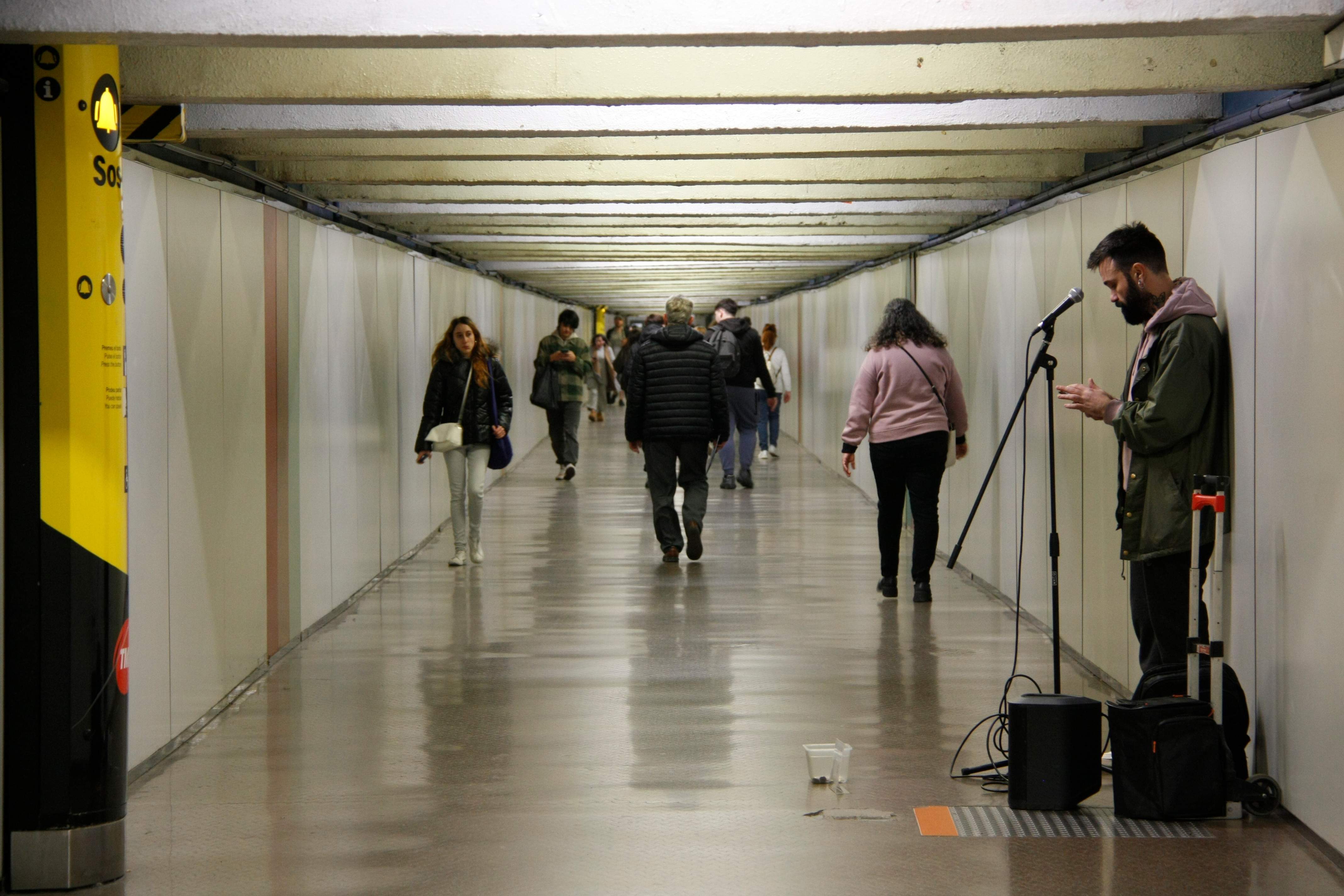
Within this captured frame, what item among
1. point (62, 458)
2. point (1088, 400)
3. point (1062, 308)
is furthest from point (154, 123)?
point (1088, 400)

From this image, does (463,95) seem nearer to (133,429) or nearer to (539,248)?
(133,429)

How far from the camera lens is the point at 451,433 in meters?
9.41

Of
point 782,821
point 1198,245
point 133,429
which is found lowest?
point 782,821

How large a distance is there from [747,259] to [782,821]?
9805mm

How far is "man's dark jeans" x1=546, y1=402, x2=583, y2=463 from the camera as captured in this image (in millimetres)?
15688

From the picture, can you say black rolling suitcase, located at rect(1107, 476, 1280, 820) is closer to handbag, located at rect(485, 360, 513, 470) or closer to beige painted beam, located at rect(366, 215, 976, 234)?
beige painted beam, located at rect(366, 215, 976, 234)

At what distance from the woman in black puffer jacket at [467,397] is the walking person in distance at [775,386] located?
24.9 feet

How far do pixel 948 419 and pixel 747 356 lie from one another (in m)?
5.99

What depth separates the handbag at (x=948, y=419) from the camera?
8211 mm

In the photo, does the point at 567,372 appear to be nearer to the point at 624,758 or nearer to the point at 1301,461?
the point at 624,758

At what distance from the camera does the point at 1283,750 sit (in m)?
4.52

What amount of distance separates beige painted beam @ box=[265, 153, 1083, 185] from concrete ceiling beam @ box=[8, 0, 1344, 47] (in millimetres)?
3136

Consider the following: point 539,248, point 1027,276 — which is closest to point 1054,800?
point 1027,276

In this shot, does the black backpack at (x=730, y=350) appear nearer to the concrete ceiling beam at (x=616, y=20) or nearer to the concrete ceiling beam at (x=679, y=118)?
the concrete ceiling beam at (x=679, y=118)
